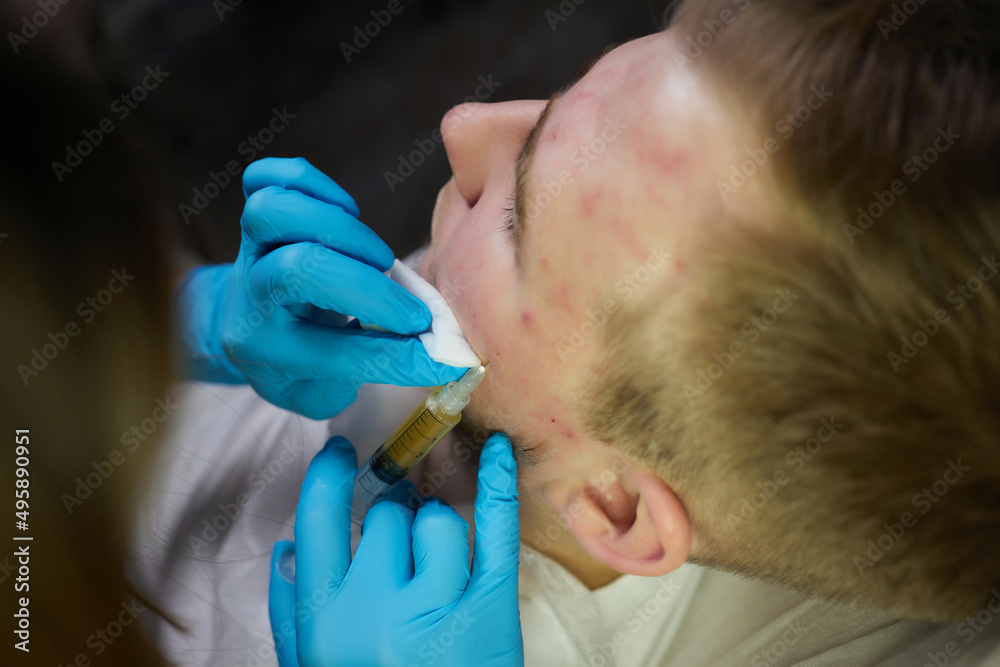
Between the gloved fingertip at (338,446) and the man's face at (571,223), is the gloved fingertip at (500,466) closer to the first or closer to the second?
the man's face at (571,223)

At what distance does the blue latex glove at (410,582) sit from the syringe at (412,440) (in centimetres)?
6

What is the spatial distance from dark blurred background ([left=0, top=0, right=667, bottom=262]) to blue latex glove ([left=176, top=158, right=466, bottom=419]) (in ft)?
1.90

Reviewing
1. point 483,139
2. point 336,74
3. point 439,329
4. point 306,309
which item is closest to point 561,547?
point 439,329

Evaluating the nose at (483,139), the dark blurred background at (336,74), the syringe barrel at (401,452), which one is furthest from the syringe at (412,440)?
the dark blurred background at (336,74)

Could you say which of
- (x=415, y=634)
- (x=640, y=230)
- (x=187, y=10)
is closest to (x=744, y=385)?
(x=640, y=230)

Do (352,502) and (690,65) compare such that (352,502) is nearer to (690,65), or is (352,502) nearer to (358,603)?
(358,603)

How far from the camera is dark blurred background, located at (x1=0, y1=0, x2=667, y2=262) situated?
1840 millimetres

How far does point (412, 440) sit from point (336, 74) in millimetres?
1451

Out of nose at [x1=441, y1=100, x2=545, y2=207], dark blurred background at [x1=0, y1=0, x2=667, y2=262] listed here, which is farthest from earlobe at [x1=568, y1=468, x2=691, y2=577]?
dark blurred background at [x1=0, y1=0, x2=667, y2=262]

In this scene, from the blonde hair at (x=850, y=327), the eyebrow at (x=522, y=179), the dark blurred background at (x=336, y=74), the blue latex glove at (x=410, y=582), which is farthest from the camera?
the dark blurred background at (x=336, y=74)

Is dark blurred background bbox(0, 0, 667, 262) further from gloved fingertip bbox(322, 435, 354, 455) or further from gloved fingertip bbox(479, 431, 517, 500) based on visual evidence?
gloved fingertip bbox(479, 431, 517, 500)

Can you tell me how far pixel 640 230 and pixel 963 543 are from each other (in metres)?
0.59

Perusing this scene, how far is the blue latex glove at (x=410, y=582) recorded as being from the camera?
1.01 m

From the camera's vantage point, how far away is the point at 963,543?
2.71ft
